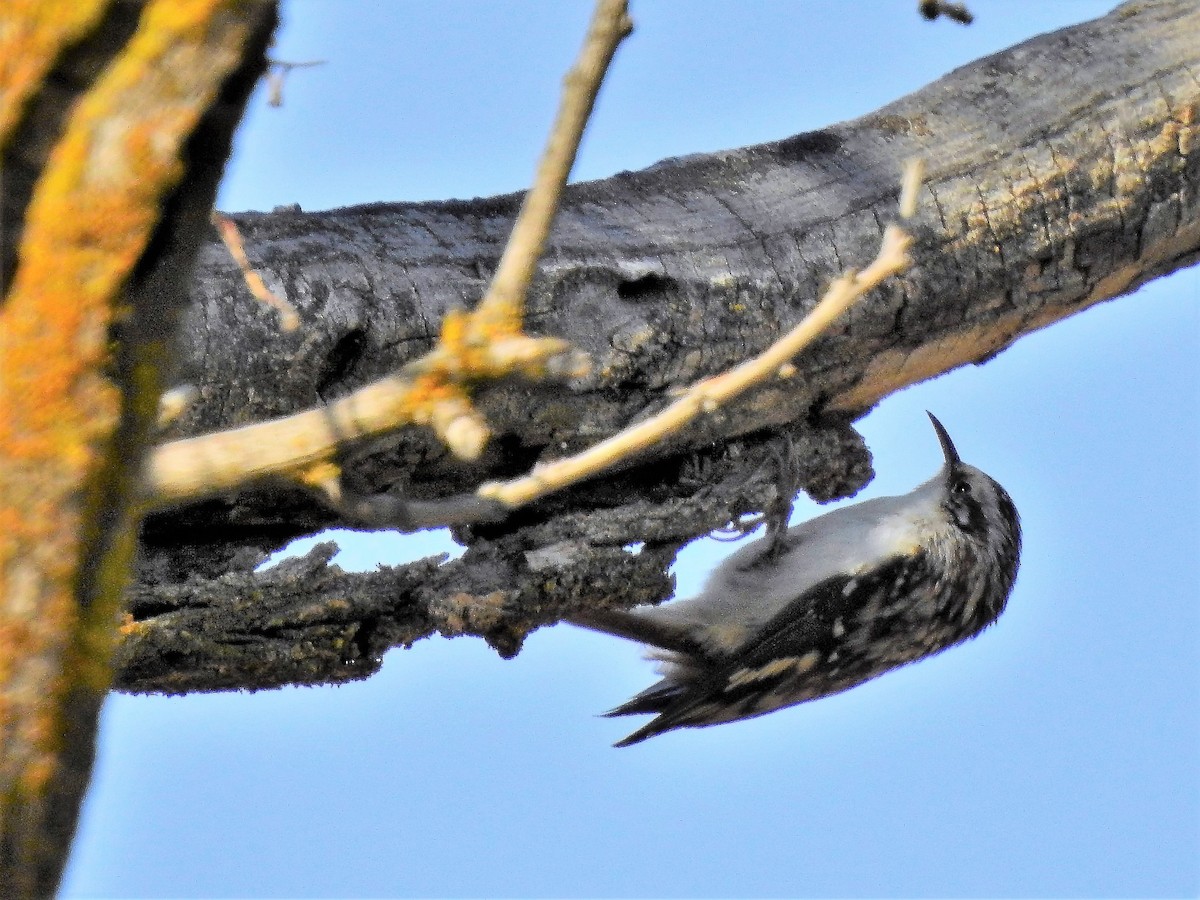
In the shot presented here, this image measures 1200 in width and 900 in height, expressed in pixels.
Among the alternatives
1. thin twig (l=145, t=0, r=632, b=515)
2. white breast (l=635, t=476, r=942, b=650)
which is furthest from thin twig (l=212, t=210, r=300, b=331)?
white breast (l=635, t=476, r=942, b=650)

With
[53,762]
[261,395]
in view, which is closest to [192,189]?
[53,762]

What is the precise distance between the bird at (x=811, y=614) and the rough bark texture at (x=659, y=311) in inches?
30.5

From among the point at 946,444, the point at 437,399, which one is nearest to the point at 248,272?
the point at 437,399

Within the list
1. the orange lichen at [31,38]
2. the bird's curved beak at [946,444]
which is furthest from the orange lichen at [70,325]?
the bird's curved beak at [946,444]

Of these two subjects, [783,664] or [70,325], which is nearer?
[70,325]

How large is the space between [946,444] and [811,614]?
82 centimetres

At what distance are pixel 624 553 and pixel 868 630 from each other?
58.3 inches

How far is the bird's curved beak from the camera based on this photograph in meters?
4.15

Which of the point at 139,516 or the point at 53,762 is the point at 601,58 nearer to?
the point at 139,516

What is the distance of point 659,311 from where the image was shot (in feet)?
8.11

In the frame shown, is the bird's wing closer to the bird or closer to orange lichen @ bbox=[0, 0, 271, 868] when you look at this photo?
the bird

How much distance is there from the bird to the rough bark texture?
77 centimetres

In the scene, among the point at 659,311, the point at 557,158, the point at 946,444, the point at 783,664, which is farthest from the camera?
the point at 946,444

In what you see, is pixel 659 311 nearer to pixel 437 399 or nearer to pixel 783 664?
pixel 437 399
